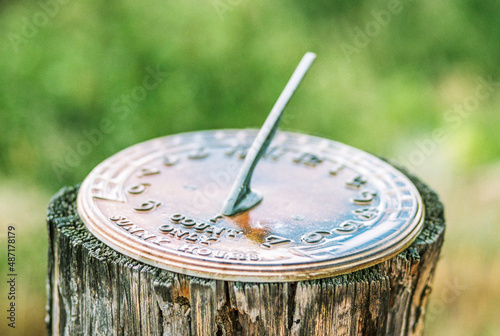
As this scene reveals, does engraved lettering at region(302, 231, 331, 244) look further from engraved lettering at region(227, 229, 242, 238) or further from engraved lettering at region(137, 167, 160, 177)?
engraved lettering at region(137, 167, 160, 177)

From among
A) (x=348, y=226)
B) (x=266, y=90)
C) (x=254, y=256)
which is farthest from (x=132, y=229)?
(x=266, y=90)

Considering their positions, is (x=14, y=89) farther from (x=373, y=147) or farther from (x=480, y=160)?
(x=480, y=160)

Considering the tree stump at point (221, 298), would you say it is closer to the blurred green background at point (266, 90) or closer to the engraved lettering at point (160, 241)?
the engraved lettering at point (160, 241)

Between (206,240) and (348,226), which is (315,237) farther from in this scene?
(206,240)

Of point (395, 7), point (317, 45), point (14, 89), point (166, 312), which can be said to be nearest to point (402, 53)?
point (395, 7)

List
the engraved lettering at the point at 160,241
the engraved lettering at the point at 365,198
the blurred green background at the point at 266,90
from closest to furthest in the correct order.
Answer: the engraved lettering at the point at 160,241, the engraved lettering at the point at 365,198, the blurred green background at the point at 266,90

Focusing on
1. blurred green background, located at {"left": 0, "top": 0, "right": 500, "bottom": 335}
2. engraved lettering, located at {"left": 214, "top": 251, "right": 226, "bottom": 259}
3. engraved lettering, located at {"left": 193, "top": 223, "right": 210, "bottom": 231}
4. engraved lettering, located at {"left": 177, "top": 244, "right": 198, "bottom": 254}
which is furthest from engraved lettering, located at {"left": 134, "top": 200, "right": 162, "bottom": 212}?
blurred green background, located at {"left": 0, "top": 0, "right": 500, "bottom": 335}

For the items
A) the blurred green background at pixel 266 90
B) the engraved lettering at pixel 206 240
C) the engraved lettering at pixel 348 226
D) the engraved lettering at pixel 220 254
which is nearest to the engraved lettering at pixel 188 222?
the engraved lettering at pixel 206 240
